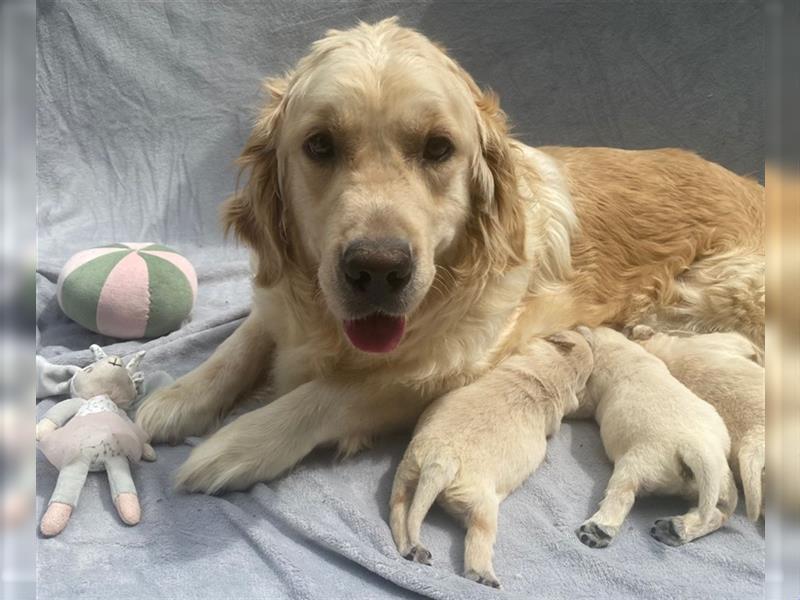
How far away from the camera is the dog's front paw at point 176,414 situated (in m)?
2.27

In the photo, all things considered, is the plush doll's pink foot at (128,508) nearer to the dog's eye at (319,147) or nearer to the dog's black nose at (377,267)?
the dog's black nose at (377,267)

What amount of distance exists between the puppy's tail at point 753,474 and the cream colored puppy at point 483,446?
0.56 m

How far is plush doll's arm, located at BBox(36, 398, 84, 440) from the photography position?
2113 millimetres

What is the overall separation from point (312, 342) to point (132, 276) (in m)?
1.00

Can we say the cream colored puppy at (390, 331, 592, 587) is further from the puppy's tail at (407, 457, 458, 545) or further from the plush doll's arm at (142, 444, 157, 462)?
the plush doll's arm at (142, 444, 157, 462)

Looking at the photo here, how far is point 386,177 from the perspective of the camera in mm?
1895

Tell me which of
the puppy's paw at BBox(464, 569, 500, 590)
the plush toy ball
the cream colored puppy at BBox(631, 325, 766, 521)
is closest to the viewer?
the puppy's paw at BBox(464, 569, 500, 590)

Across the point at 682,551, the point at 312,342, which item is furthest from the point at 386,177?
the point at 682,551

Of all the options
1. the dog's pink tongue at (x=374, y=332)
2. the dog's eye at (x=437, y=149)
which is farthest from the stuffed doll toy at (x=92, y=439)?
the dog's eye at (x=437, y=149)

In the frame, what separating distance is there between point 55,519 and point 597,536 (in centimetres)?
143

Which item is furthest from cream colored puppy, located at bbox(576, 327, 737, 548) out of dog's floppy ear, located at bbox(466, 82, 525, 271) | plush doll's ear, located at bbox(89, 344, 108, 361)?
plush doll's ear, located at bbox(89, 344, 108, 361)

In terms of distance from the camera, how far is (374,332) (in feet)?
6.48

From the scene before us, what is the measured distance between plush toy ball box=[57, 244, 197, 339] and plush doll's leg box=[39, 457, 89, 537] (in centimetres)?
100

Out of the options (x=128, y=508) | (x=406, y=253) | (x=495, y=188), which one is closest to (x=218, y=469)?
(x=128, y=508)
